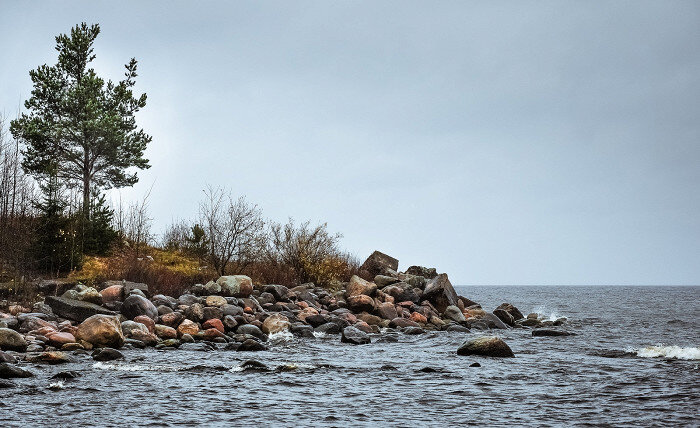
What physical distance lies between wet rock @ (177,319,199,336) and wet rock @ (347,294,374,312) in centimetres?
648

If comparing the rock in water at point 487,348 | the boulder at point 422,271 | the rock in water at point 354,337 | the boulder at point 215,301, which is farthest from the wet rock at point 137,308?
the boulder at point 422,271

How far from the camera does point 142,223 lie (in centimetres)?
2852

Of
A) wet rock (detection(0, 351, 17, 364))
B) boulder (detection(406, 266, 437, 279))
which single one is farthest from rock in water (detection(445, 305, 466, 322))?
wet rock (detection(0, 351, 17, 364))

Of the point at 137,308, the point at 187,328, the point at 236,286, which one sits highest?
the point at 236,286

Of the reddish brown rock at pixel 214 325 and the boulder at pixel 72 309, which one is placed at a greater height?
the boulder at pixel 72 309

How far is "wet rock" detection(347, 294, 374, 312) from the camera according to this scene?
20141 mm

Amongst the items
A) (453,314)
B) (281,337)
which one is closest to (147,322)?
(281,337)

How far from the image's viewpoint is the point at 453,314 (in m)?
22.2

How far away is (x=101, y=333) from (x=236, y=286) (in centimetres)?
697

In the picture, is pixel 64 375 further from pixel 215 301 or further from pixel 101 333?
pixel 215 301

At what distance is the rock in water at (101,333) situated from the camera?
12.8 m

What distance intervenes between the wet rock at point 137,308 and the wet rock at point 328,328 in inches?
184

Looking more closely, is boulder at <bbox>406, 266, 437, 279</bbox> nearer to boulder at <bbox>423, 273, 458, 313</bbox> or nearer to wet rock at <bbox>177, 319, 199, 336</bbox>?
boulder at <bbox>423, 273, 458, 313</bbox>

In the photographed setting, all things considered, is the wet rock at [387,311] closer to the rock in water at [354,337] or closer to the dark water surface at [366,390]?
the rock in water at [354,337]
